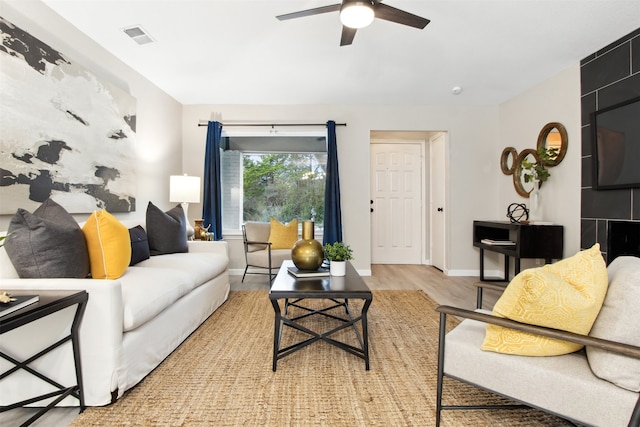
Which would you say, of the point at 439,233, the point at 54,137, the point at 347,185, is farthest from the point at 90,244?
the point at 439,233

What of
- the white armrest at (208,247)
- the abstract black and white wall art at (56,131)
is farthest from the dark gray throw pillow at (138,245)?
the white armrest at (208,247)

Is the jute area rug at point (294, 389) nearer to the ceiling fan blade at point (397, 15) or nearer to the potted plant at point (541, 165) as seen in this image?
the ceiling fan blade at point (397, 15)

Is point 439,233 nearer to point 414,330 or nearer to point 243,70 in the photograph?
point 414,330

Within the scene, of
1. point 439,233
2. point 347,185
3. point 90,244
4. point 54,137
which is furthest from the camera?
point 439,233

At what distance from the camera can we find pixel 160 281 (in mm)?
1998

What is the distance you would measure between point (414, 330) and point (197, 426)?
1.66 metres

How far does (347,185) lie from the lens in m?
4.51

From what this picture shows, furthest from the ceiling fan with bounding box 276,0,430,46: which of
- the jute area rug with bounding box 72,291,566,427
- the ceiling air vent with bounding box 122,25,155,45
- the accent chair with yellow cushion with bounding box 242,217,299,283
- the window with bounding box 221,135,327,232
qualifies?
the window with bounding box 221,135,327,232

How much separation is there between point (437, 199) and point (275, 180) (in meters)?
2.61

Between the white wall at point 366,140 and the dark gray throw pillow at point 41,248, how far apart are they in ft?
9.54

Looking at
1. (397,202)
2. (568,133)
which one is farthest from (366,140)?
(568,133)

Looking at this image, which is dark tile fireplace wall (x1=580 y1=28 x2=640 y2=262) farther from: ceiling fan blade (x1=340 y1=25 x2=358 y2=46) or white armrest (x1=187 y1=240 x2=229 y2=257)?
white armrest (x1=187 y1=240 x2=229 y2=257)

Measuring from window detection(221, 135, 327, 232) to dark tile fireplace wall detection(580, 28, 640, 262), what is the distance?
121 inches

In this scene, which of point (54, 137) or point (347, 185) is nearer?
point (54, 137)
